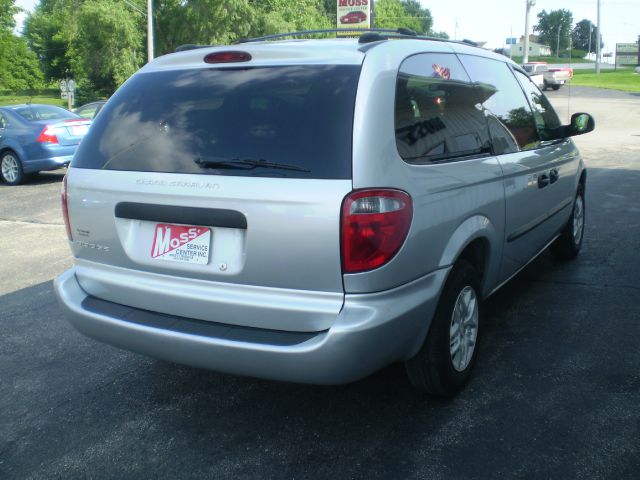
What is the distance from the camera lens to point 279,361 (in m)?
2.74

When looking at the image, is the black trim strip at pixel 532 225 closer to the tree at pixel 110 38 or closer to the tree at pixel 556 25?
the tree at pixel 110 38

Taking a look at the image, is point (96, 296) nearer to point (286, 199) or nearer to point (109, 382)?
point (109, 382)

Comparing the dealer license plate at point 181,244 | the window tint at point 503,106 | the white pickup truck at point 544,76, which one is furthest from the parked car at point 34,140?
the white pickup truck at point 544,76

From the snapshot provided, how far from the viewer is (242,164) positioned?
2.85 m

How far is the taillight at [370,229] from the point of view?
2.67 meters

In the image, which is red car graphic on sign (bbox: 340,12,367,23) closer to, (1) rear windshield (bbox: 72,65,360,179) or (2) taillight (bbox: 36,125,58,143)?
(2) taillight (bbox: 36,125,58,143)

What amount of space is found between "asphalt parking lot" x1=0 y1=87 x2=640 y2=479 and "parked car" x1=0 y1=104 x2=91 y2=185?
25.7 ft

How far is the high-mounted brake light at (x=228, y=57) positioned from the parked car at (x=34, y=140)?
979 centimetres

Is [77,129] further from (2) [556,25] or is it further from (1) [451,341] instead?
(2) [556,25]

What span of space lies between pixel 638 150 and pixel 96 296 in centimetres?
1448

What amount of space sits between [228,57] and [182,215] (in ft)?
2.68

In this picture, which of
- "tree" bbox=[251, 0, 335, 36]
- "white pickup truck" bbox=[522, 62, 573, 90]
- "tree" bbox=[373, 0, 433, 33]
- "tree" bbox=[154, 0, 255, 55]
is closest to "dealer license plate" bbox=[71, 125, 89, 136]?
"white pickup truck" bbox=[522, 62, 573, 90]

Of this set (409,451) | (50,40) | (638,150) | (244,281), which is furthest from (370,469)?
(50,40)

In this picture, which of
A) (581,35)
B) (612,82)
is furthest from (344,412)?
(581,35)
